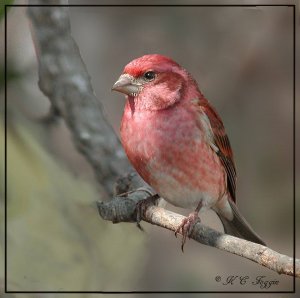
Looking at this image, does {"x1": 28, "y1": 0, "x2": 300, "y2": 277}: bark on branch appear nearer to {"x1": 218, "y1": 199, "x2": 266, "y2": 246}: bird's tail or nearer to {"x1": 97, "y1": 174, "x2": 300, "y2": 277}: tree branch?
{"x1": 97, "y1": 174, "x2": 300, "y2": 277}: tree branch

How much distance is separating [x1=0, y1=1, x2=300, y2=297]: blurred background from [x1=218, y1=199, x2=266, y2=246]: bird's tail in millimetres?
31

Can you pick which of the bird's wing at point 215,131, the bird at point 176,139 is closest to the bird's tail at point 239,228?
the bird at point 176,139

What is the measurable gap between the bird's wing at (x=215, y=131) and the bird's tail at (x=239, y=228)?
5.2 inches

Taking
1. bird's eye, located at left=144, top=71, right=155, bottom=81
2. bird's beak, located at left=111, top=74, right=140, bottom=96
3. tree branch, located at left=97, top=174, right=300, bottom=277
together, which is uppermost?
bird's eye, located at left=144, top=71, right=155, bottom=81

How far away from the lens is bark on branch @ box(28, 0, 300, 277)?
5.92 ft

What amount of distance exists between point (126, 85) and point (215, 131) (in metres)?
0.26

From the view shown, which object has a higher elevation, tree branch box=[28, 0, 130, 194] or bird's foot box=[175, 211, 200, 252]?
tree branch box=[28, 0, 130, 194]

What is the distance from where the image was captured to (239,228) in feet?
5.65

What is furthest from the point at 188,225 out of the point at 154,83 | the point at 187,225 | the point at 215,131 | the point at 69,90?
the point at 69,90

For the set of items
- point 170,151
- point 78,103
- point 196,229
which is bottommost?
point 196,229

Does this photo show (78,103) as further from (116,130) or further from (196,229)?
(196,229)

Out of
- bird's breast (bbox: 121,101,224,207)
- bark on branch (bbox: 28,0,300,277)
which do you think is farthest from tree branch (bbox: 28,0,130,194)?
bird's breast (bbox: 121,101,224,207)

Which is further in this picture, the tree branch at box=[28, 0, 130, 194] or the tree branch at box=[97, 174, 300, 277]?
the tree branch at box=[28, 0, 130, 194]

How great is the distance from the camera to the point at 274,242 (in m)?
1.76
